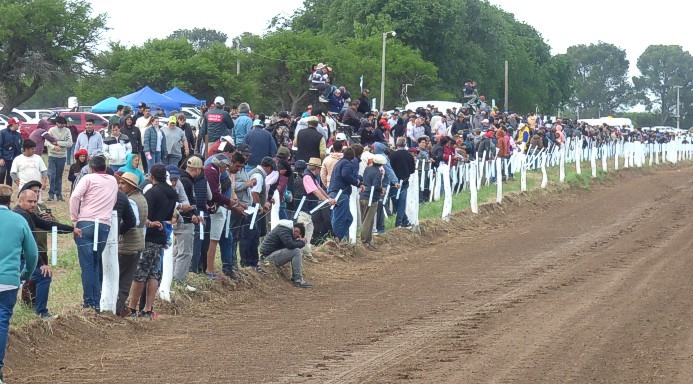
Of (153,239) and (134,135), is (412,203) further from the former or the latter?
(153,239)

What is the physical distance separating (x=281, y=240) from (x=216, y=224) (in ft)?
4.78

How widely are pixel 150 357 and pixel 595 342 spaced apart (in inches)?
184

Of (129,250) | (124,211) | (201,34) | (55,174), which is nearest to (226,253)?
(129,250)

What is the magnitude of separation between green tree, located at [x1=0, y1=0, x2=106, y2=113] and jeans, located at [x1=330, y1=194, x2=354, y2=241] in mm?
41201

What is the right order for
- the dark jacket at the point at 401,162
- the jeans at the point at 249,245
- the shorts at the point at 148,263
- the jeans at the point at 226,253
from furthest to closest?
1. the dark jacket at the point at 401,162
2. the jeans at the point at 249,245
3. the jeans at the point at 226,253
4. the shorts at the point at 148,263

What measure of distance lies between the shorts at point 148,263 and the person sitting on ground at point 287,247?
137 inches

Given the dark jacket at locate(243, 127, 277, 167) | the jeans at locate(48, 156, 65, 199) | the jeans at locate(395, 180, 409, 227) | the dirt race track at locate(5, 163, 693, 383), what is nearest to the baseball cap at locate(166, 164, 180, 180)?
the dirt race track at locate(5, 163, 693, 383)

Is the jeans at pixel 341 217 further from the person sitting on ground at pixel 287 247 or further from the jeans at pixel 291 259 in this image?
the jeans at pixel 291 259

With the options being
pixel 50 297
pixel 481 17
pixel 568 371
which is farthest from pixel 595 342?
pixel 481 17

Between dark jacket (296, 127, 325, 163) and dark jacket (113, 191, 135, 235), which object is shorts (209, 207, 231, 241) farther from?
dark jacket (296, 127, 325, 163)

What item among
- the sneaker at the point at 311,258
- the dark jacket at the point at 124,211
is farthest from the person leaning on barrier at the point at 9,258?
the sneaker at the point at 311,258

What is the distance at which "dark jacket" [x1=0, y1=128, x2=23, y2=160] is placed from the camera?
22.0 meters

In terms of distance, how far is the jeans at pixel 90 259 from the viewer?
39.6ft

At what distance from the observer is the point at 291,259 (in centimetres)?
1647
